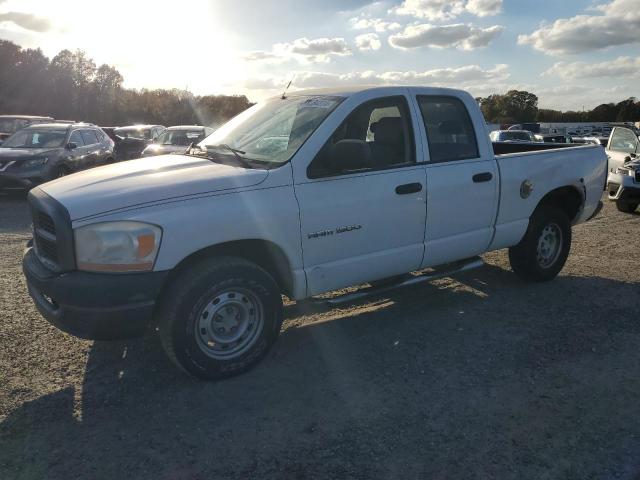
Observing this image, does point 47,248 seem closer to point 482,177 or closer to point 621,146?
point 482,177

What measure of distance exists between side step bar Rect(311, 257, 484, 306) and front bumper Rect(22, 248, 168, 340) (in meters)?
1.44

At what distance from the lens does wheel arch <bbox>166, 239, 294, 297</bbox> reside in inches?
149

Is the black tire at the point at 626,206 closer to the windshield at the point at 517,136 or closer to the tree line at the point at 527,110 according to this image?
the windshield at the point at 517,136

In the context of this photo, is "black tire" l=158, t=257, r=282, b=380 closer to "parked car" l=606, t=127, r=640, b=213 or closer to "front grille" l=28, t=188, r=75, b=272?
"front grille" l=28, t=188, r=75, b=272

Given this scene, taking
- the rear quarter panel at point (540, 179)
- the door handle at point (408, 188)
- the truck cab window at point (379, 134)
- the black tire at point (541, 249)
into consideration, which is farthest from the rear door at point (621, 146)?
the door handle at point (408, 188)

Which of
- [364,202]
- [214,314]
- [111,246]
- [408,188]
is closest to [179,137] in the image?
[408,188]

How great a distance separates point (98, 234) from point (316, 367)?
183 centimetres

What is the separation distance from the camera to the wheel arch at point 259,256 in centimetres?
379

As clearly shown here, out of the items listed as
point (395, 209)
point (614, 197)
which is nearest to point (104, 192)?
point (395, 209)

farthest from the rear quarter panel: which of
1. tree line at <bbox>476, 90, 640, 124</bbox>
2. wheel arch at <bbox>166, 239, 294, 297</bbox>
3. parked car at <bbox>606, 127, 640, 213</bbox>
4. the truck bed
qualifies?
tree line at <bbox>476, 90, 640, 124</bbox>

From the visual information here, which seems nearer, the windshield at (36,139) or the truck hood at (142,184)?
the truck hood at (142,184)

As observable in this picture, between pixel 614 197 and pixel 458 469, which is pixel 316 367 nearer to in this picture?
pixel 458 469

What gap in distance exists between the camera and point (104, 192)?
143 inches

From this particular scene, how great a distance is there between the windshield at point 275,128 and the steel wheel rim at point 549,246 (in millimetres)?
2938
